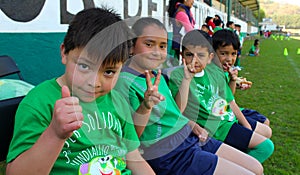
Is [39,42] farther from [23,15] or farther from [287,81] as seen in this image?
[287,81]

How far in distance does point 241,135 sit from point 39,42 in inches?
81.5

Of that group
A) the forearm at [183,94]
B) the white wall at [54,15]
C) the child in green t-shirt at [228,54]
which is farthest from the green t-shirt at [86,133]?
the child in green t-shirt at [228,54]

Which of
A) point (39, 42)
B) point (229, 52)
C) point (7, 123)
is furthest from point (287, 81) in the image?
point (7, 123)

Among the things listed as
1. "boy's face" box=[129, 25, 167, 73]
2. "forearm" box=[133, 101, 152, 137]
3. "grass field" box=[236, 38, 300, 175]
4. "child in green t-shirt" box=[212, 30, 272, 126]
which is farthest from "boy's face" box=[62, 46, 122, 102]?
"grass field" box=[236, 38, 300, 175]

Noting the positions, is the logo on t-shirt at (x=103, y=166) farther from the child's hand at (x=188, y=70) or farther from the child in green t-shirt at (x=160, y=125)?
the child's hand at (x=188, y=70)

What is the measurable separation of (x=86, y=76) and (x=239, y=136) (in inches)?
63.9

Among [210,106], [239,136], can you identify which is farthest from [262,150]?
[210,106]

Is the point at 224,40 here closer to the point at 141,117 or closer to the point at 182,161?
the point at 182,161

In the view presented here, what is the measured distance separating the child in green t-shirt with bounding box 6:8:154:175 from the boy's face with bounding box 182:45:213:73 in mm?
1016

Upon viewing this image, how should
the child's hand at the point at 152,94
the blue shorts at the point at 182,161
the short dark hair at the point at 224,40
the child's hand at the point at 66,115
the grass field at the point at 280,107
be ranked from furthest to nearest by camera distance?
the grass field at the point at 280,107
the short dark hair at the point at 224,40
the blue shorts at the point at 182,161
the child's hand at the point at 152,94
the child's hand at the point at 66,115

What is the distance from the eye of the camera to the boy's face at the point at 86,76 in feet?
3.40

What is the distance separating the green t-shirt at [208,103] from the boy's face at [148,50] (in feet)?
1.15

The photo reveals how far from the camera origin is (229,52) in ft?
8.92

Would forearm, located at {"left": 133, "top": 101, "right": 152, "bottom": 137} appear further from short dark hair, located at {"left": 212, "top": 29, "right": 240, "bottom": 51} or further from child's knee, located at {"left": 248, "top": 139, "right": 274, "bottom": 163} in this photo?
short dark hair, located at {"left": 212, "top": 29, "right": 240, "bottom": 51}
